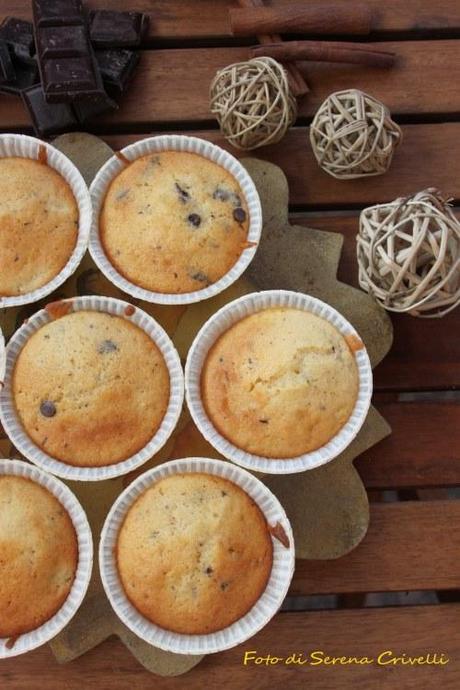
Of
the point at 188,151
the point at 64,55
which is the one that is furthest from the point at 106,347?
the point at 64,55

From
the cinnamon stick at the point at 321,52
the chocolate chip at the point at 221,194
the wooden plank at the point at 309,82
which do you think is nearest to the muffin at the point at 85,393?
the chocolate chip at the point at 221,194

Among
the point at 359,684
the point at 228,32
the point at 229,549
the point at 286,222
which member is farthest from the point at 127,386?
the point at 228,32

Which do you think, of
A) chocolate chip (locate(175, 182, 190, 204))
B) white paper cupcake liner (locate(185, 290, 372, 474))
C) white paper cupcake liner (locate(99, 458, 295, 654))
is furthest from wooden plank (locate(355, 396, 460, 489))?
chocolate chip (locate(175, 182, 190, 204))

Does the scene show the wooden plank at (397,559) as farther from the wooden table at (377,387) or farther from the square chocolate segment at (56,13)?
the square chocolate segment at (56,13)

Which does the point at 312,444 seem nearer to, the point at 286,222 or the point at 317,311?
the point at 317,311

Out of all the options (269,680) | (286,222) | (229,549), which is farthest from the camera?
(286,222)
